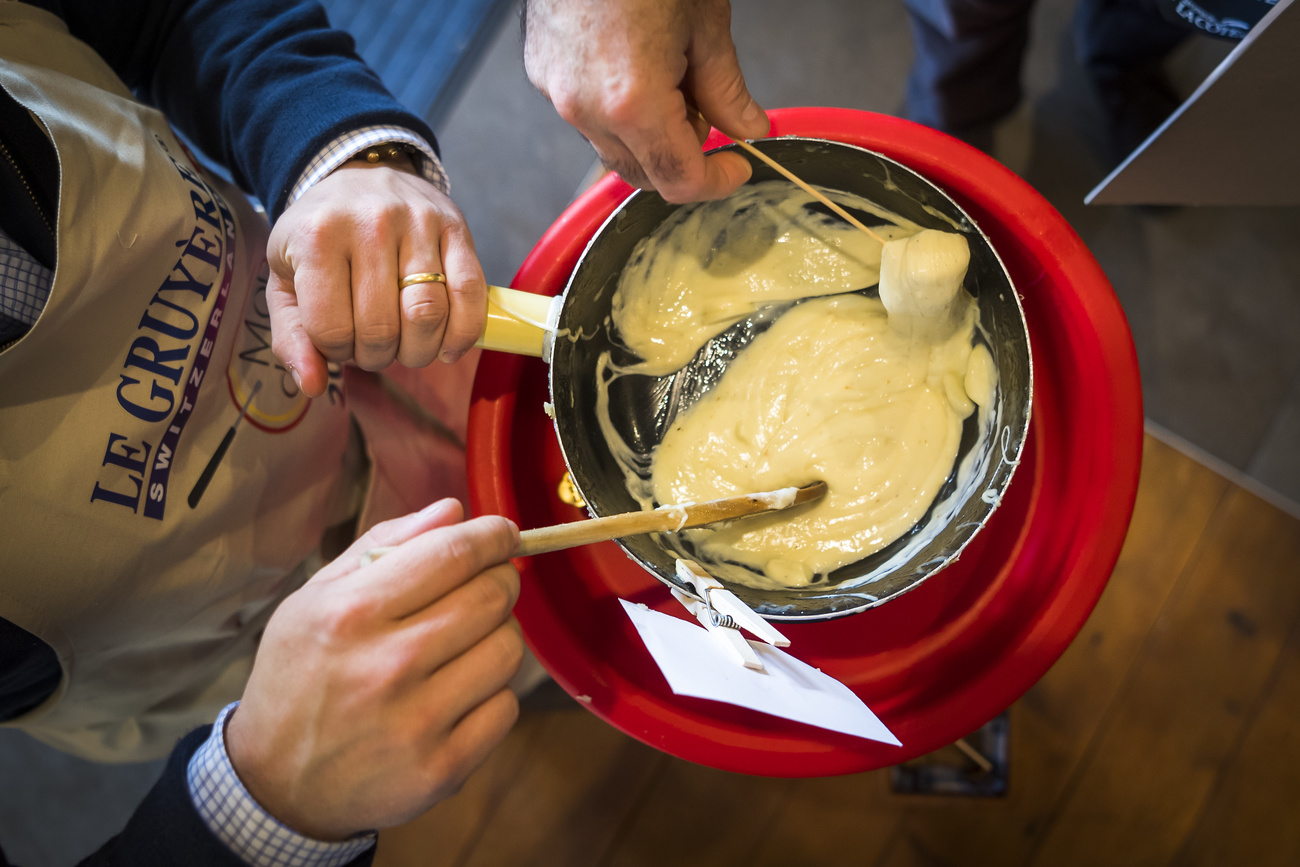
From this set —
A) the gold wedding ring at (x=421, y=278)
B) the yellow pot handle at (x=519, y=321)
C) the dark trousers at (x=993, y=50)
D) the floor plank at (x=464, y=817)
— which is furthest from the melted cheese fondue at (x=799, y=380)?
the floor plank at (x=464, y=817)

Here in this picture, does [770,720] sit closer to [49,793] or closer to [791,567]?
[791,567]

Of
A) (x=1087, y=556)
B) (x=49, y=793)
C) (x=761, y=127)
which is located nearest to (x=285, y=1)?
(x=761, y=127)

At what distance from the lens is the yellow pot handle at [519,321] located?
2.31 ft

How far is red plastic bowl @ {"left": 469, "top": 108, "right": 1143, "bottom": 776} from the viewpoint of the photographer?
75cm

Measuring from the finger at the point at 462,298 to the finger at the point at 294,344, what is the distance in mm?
116

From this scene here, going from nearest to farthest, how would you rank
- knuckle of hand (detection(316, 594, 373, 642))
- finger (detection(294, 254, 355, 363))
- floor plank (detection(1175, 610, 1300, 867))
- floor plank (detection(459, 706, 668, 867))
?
1. knuckle of hand (detection(316, 594, 373, 642))
2. finger (detection(294, 254, 355, 363))
3. floor plank (detection(1175, 610, 1300, 867))
4. floor plank (detection(459, 706, 668, 867))

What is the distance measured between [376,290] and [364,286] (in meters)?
0.01

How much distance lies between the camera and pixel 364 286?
25.6 inches

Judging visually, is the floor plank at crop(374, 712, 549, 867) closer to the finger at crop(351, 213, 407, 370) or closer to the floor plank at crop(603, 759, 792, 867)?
the floor plank at crop(603, 759, 792, 867)

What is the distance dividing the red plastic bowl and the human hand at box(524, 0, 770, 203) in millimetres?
222

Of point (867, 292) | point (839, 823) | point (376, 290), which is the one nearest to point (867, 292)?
point (867, 292)

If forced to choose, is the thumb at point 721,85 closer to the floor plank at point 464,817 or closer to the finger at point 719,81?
the finger at point 719,81

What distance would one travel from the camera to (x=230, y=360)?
75cm

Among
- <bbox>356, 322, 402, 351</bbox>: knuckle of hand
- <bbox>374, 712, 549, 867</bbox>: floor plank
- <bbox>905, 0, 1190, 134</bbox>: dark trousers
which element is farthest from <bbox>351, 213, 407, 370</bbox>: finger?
<bbox>905, 0, 1190, 134</bbox>: dark trousers
